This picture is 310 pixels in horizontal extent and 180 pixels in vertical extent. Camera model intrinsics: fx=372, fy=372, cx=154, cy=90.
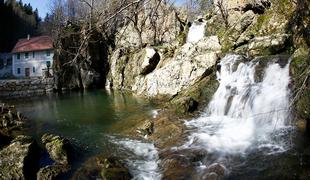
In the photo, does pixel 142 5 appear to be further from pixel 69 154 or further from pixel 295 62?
pixel 295 62

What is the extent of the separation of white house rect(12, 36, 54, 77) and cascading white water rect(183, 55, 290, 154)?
43.8 m

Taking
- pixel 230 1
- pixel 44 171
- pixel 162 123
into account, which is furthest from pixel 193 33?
pixel 44 171

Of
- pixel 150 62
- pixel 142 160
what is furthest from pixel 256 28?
pixel 142 160

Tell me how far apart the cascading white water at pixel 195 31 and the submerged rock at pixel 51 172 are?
26654 millimetres

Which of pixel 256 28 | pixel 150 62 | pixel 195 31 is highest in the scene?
pixel 195 31

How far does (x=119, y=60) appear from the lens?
46594 millimetres

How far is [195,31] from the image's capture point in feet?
130

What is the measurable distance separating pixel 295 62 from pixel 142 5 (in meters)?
13.9

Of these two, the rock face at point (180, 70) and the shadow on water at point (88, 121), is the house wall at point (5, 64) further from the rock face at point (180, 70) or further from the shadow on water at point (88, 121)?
the shadow on water at point (88, 121)

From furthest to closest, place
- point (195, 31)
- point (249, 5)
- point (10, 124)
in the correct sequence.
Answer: point (195, 31)
point (249, 5)
point (10, 124)

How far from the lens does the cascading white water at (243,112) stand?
607 inches

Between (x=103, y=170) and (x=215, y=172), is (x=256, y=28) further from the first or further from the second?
(x=103, y=170)

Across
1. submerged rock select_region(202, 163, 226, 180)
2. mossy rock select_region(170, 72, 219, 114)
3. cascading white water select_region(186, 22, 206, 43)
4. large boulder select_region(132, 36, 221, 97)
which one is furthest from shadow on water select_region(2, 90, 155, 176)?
cascading white water select_region(186, 22, 206, 43)

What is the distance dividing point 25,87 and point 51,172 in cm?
3640
